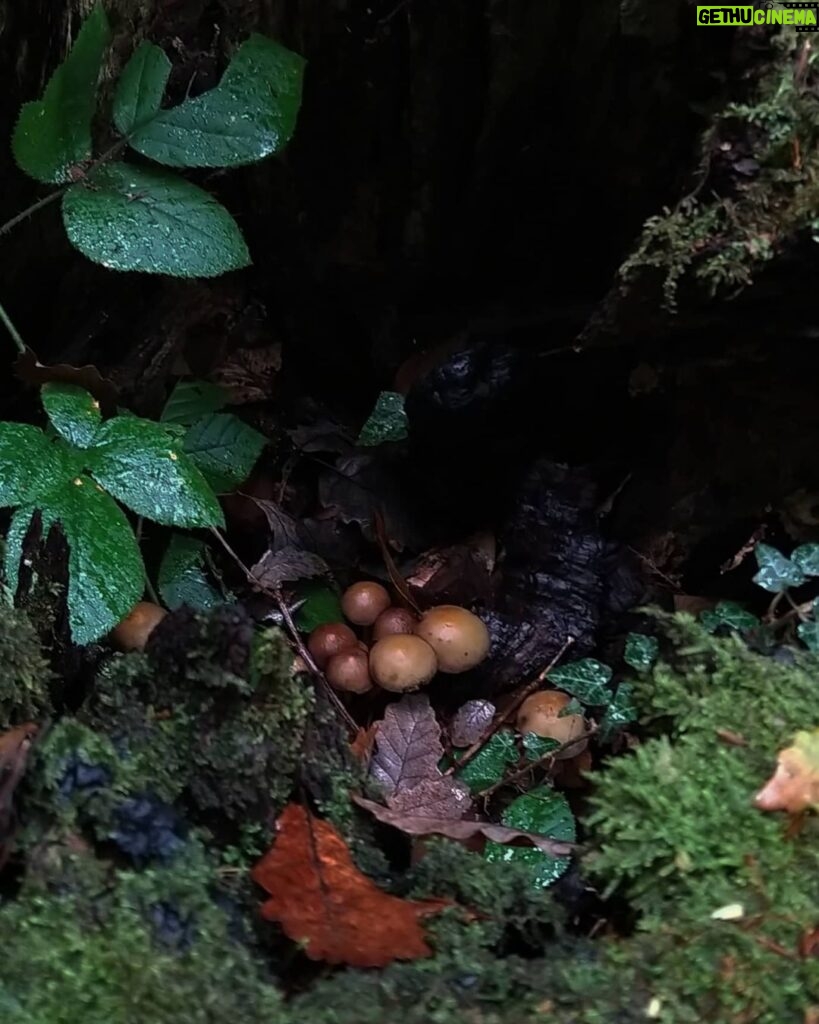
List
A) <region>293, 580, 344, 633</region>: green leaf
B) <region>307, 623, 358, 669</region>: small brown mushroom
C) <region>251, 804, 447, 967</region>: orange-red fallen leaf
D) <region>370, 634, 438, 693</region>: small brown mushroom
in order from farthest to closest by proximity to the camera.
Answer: <region>293, 580, 344, 633</region>: green leaf
<region>307, 623, 358, 669</region>: small brown mushroom
<region>370, 634, 438, 693</region>: small brown mushroom
<region>251, 804, 447, 967</region>: orange-red fallen leaf

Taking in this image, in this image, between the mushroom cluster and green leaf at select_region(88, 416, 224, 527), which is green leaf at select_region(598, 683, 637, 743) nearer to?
the mushroom cluster

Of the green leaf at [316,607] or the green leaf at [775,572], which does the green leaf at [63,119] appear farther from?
the green leaf at [775,572]

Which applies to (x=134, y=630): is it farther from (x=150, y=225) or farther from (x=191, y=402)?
(x=150, y=225)

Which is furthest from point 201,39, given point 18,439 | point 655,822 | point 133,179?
point 655,822

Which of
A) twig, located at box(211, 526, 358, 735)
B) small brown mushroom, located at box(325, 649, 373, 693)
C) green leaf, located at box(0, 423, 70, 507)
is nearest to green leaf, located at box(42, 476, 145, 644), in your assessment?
green leaf, located at box(0, 423, 70, 507)

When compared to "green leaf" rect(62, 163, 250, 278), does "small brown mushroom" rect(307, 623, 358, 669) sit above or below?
below
